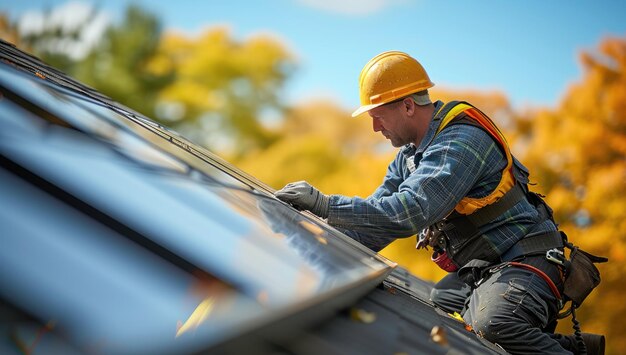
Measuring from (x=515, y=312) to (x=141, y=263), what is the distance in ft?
8.07

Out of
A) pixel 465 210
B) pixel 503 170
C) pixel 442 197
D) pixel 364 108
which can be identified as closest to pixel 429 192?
pixel 442 197

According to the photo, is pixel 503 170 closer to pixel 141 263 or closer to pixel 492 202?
pixel 492 202

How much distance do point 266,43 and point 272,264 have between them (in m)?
50.0

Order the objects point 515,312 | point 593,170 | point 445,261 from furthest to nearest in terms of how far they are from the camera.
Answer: point 593,170 < point 445,261 < point 515,312

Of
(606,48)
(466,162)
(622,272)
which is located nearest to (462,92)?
(606,48)

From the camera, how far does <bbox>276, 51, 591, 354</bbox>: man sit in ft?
10.9

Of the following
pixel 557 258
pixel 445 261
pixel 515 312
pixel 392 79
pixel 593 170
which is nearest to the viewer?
pixel 515 312

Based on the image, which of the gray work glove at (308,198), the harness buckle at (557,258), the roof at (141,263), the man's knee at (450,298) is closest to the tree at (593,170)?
the man's knee at (450,298)

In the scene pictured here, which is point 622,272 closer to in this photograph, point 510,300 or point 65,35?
point 510,300

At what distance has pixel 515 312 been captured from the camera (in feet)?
10.9

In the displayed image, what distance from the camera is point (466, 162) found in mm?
3432

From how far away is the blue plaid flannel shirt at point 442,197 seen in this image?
3322 millimetres

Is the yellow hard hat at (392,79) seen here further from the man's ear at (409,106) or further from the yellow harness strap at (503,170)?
the yellow harness strap at (503,170)

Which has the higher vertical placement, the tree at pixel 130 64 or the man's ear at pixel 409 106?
the tree at pixel 130 64
